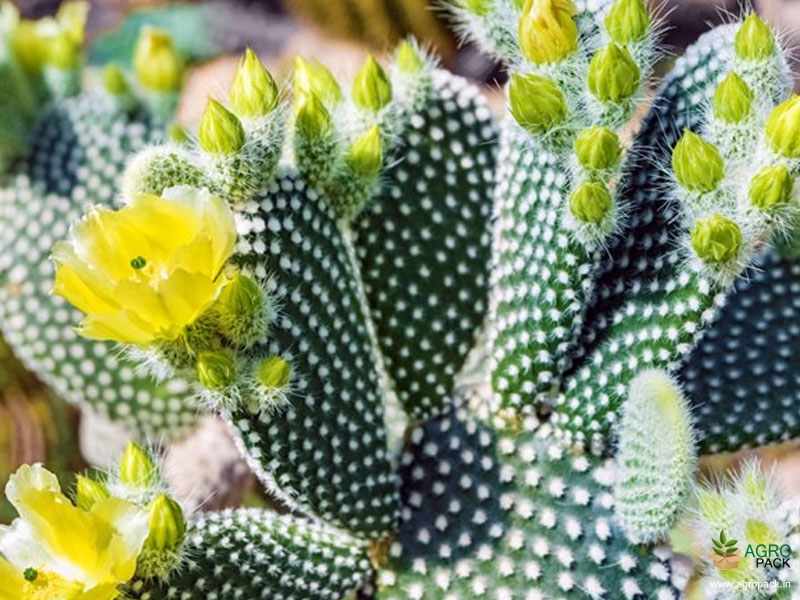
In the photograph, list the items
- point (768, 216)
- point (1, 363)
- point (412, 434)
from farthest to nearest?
point (1, 363)
point (412, 434)
point (768, 216)

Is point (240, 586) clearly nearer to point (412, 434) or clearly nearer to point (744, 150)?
point (412, 434)

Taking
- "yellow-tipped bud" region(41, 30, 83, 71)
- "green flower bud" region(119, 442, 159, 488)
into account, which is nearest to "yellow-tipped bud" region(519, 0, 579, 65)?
"green flower bud" region(119, 442, 159, 488)

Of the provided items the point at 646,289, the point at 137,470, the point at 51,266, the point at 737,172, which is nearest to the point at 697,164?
the point at 737,172

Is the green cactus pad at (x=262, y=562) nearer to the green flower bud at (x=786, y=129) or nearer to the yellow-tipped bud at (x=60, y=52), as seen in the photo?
the green flower bud at (x=786, y=129)

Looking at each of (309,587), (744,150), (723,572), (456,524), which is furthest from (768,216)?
(309,587)

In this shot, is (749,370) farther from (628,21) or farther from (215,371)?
(215,371)

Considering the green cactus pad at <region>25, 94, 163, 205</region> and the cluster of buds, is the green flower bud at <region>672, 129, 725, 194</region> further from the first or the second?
the green cactus pad at <region>25, 94, 163, 205</region>
